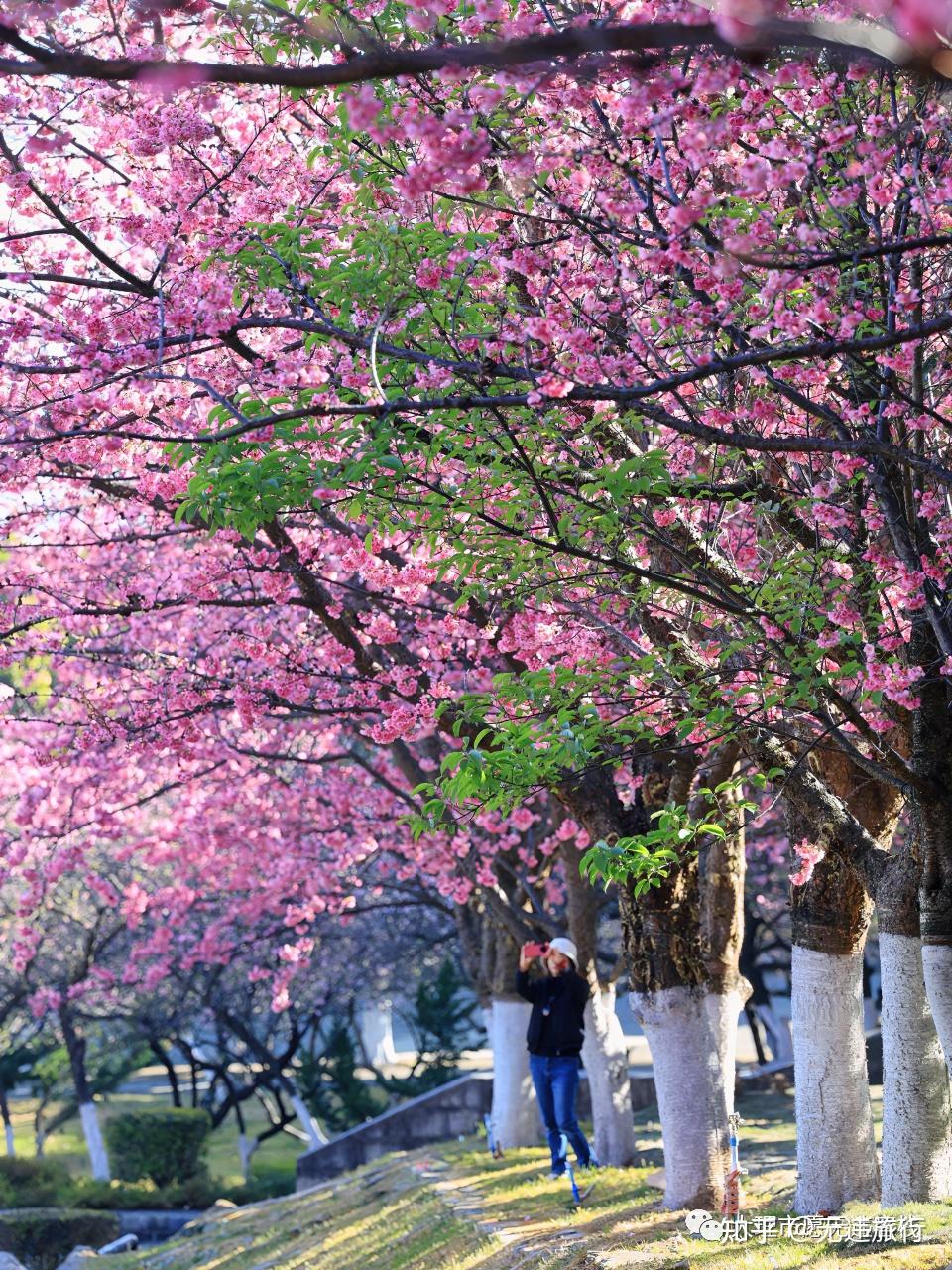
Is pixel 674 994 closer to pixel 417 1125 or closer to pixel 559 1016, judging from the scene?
pixel 559 1016

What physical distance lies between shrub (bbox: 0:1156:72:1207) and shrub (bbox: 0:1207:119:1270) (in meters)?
2.33

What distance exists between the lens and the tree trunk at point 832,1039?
8.20 metres

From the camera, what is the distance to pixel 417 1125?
20.3 metres

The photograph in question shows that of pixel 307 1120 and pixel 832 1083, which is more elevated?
pixel 832 1083

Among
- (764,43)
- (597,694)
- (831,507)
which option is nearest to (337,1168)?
(597,694)

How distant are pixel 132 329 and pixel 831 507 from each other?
367cm

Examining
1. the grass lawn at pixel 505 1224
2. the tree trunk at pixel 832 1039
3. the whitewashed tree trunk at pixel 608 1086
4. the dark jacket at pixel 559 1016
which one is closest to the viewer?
the grass lawn at pixel 505 1224

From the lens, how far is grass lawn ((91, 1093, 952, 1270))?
7454mm

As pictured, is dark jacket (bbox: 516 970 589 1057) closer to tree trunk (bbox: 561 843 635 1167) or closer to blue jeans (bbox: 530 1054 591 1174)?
blue jeans (bbox: 530 1054 591 1174)

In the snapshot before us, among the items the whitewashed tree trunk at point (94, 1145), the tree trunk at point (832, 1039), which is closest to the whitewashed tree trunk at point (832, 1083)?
the tree trunk at point (832, 1039)

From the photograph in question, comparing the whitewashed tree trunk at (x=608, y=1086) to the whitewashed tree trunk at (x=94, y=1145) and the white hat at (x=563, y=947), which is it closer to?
the white hat at (x=563, y=947)

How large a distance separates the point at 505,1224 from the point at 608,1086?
2.43 metres

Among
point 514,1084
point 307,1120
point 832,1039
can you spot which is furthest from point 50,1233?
point 832,1039
